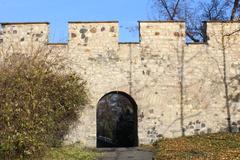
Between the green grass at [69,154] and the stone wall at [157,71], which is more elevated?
the stone wall at [157,71]

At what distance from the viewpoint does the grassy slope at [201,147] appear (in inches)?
520

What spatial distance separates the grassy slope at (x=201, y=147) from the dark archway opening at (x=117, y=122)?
8.10 ft

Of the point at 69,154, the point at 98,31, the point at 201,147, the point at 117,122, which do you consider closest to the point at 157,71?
the point at 98,31

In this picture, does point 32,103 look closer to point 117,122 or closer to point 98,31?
point 98,31

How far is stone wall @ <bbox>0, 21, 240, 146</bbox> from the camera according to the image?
1803cm

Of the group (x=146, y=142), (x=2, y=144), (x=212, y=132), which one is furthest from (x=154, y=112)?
(x=2, y=144)

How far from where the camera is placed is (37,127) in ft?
43.4

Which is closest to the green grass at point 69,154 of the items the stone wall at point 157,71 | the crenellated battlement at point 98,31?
the stone wall at point 157,71

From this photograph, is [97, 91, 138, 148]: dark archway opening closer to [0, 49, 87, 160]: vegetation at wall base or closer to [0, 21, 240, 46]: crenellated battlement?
[0, 49, 87, 160]: vegetation at wall base

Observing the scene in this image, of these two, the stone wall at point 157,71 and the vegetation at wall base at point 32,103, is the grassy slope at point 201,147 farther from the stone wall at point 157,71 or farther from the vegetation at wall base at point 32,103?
the vegetation at wall base at point 32,103

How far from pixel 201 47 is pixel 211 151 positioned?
537 centimetres

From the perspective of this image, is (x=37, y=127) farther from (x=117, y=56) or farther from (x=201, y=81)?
(x=201, y=81)

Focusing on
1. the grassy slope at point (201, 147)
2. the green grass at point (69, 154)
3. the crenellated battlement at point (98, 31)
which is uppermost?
the crenellated battlement at point (98, 31)

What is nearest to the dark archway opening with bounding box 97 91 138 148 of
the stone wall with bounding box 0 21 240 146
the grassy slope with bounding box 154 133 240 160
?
the stone wall with bounding box 0 21 240 146
